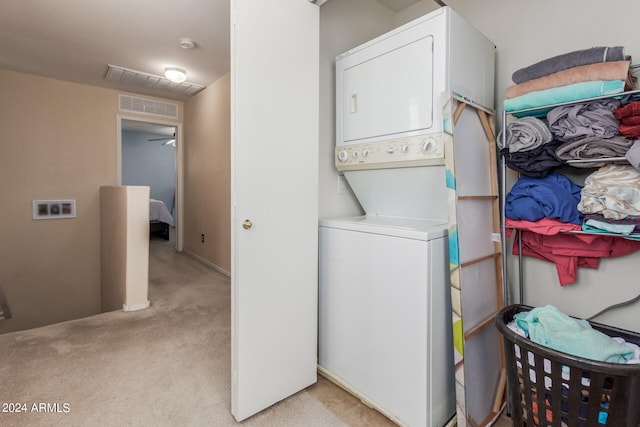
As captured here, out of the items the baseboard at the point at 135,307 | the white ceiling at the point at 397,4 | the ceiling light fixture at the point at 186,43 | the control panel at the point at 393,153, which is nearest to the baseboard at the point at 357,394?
the control panel at the point at 393,153

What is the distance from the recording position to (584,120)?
4.51 feet

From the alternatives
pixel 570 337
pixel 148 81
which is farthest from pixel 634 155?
pixel 148 81

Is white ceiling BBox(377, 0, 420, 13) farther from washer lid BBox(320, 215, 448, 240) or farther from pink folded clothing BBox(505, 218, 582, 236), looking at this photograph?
pink folded clothing BBox(505, 218, 582, 236)

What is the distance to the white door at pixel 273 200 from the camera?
4.78 feet

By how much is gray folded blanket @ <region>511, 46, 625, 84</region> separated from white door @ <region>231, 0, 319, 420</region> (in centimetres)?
106

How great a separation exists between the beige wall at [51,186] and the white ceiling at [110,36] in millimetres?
373

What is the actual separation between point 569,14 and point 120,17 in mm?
3084

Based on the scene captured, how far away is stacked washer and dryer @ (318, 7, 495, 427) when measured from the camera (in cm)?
141

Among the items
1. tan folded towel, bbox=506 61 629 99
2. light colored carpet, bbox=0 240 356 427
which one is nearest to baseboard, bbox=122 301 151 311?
light colored carpet, bbox=0 240 356 427

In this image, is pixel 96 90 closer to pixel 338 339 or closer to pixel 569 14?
pixel 338 339

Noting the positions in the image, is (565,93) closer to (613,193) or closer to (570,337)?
(613,193)

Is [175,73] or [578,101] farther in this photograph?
[175,73]

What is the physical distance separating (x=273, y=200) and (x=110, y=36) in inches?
102

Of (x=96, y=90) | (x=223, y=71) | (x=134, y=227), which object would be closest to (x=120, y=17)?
(x=223, y=71)
